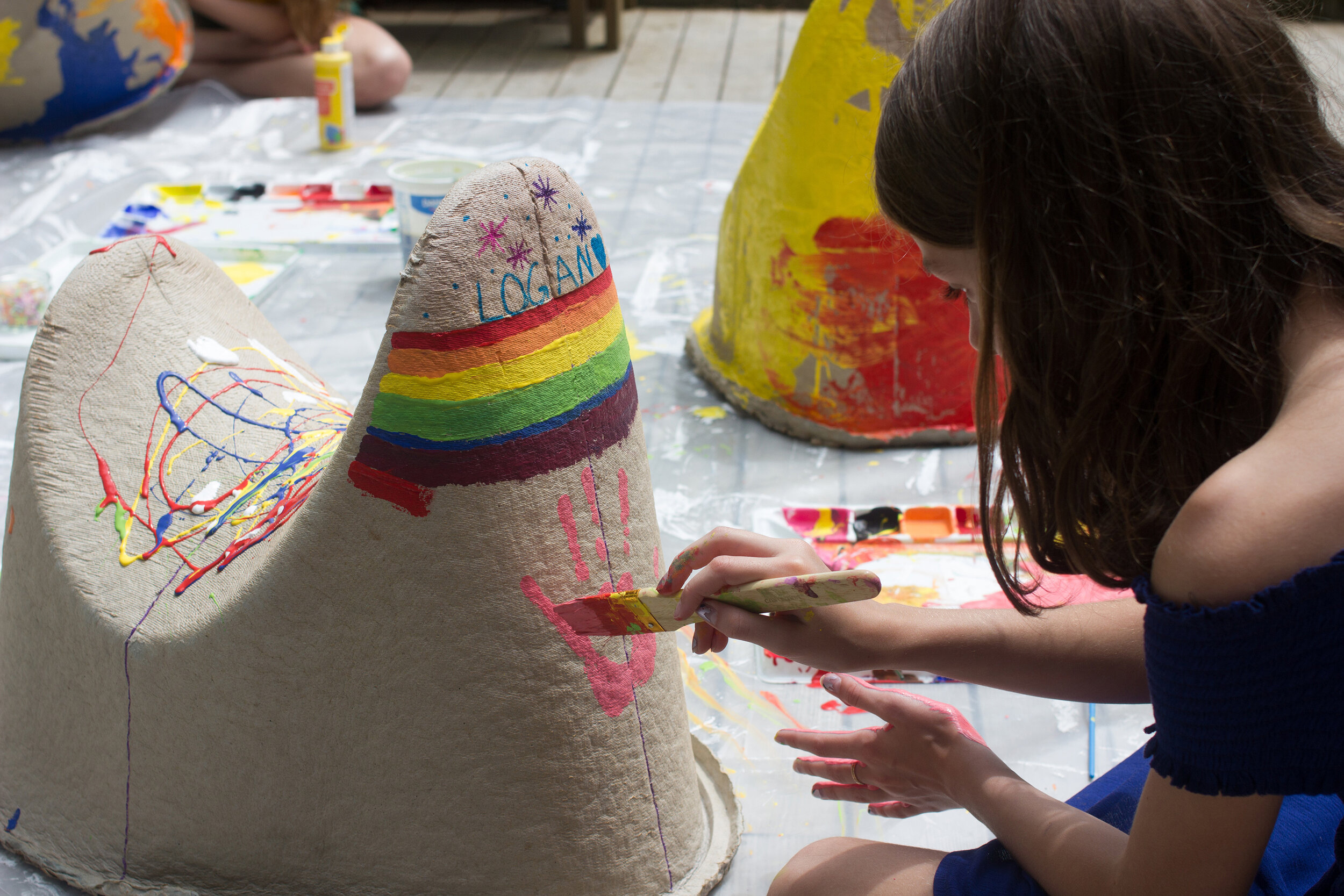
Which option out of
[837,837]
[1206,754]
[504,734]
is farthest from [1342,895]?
[504,734]

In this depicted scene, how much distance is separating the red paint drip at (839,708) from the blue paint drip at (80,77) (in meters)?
2.65

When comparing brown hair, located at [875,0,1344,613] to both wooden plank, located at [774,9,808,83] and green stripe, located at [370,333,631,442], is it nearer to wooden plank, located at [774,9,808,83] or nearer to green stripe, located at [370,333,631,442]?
green stripe, located at [370,333,631,442]

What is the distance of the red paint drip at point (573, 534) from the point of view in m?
0.89

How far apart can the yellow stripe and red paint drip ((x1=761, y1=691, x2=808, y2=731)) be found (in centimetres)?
61

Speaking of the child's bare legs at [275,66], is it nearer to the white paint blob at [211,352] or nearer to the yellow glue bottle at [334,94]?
the yellow glue bottle at [334,94]

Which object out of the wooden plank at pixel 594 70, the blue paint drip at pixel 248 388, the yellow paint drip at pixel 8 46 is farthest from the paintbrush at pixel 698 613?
the wooden plank at pixel 594 70

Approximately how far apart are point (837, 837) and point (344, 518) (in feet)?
1.76

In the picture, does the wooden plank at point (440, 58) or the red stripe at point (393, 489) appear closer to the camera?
the red stripe at point (393, 489)

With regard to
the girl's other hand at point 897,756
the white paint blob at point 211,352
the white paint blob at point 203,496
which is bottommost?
the girl's other hand at point 897,756

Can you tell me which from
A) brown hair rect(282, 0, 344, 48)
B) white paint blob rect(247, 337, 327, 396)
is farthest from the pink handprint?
brown hair rect(282, 0, 344, 48)

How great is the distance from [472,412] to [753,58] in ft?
11.9

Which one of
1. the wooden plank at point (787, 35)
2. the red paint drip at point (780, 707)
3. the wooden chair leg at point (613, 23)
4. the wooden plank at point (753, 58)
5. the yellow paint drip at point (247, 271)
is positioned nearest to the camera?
the red paint drip at point (780, 707)

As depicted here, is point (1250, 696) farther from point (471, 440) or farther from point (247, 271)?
point (247, 271)

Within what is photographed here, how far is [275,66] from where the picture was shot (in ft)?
11.3
